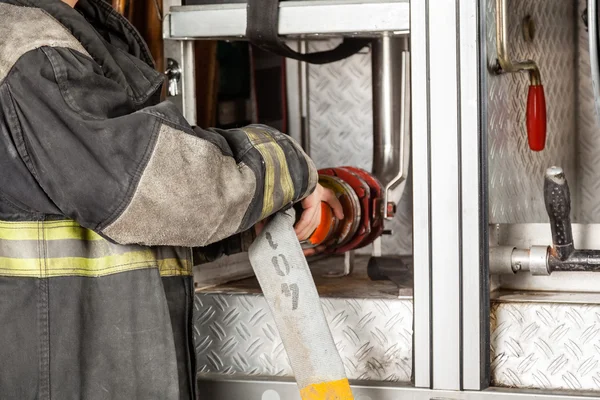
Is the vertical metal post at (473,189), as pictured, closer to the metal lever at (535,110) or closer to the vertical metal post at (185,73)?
the metal lever at (535,110)

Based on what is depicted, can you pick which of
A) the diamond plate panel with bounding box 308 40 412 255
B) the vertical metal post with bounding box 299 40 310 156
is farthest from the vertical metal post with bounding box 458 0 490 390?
the vertical metal post with bounding box 299 40 310 156

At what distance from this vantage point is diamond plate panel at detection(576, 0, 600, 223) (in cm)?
306

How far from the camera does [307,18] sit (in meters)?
1.98

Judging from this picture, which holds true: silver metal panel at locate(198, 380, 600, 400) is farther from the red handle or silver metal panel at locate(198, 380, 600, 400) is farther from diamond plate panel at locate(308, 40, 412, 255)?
diamond plate panel at locate(308, 40, 412, 255)

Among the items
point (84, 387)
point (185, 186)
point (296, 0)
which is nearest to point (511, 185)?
point (296, 0)

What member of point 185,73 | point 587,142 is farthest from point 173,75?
point 587,142

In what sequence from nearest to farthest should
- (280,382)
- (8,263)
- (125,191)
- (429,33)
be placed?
(125,191), (8,263), (429,33), (280,382)

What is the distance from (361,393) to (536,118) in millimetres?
865

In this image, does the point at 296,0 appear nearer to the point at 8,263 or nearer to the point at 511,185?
the point at 511,185

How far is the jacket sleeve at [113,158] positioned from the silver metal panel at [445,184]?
1.62 feet

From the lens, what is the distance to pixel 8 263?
1567 mm

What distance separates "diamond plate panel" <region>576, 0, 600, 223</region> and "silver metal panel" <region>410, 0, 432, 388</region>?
1.42 m

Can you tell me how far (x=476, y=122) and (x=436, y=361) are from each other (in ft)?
1.68

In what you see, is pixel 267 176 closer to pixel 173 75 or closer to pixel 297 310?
pixel 297 310
